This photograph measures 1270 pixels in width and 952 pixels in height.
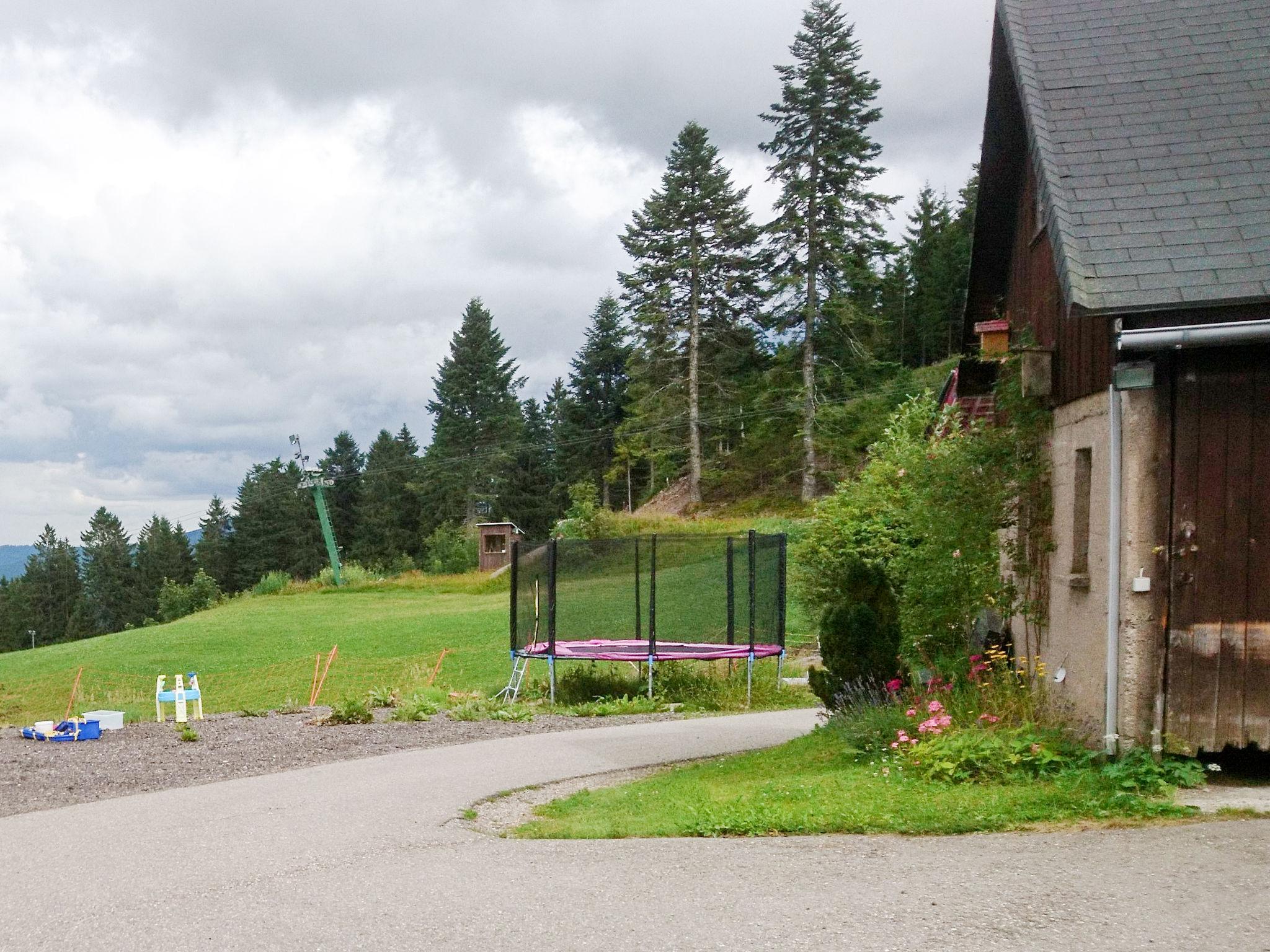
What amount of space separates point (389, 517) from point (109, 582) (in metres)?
38.8

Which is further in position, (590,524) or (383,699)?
(590,524)

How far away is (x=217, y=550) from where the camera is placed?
105312mm

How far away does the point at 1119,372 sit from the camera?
27.5ft

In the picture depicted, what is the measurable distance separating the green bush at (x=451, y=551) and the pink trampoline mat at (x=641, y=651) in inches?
1714

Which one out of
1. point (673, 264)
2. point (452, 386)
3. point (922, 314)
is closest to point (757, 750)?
point (673, 264)

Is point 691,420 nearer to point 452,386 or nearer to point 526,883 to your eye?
point 452,386

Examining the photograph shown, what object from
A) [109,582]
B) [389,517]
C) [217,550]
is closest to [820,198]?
[389,517]

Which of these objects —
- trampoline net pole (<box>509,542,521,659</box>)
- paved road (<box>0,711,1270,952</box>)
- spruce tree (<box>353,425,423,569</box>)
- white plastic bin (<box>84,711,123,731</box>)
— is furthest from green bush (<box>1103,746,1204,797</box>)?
spruce tree (<box>353,425,423,569</box>)

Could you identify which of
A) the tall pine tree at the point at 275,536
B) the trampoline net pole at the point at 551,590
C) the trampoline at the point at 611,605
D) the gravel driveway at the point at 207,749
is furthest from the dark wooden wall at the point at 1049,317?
the tall pine tree at the point at 275,536

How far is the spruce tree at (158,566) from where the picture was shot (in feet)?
355

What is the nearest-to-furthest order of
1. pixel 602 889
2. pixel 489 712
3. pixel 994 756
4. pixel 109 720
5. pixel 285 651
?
pixel 602 889 → pixel 994 756 → pixel 109 720 → pixel 489 712 → pixel 285 651

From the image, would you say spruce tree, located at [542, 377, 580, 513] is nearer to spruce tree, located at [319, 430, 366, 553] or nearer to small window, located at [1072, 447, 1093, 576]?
spruce tree, located at [319, 430, 366, 553]

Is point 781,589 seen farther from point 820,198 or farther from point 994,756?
point 820,198

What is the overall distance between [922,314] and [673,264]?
22.7 metres
